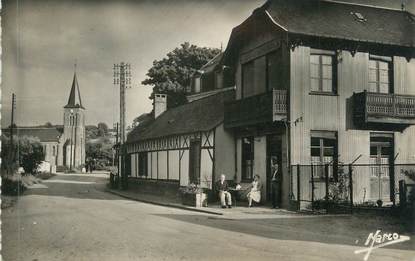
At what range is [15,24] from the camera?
305 inches

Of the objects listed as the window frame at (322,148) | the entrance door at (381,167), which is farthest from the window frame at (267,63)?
the entrance door at (381,167)

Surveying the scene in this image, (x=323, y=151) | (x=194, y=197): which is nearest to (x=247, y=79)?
(x=323, y=151)

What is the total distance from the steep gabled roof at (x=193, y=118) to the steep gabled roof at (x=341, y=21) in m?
5.08

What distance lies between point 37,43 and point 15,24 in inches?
46.5

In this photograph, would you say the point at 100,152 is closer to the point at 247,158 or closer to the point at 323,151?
the point at 247,158

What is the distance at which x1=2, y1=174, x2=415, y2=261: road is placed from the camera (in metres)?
8.43

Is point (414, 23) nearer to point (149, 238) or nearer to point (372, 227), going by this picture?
point (372, 227)

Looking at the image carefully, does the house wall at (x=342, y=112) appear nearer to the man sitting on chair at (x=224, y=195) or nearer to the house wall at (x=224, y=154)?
the man sitting on chair at (x=224, y=195)

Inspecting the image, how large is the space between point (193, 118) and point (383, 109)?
1096 centimetres

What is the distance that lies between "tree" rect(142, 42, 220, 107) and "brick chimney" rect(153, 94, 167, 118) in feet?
17.1

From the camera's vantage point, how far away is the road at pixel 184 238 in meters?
8.43

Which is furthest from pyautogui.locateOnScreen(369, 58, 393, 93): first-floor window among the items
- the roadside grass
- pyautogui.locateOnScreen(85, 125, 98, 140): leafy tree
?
pyautogui.locateOnScreen(85, 125, 98, 140): leafy tree

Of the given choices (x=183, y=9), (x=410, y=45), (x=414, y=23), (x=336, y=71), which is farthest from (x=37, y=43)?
(x=414, y=23)

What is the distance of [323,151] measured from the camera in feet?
57.4
